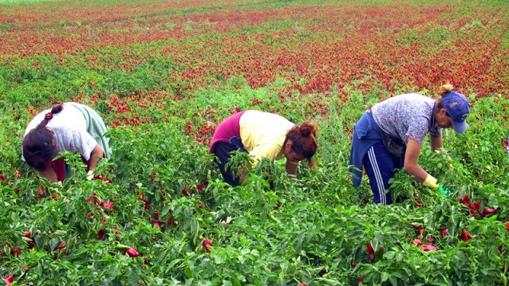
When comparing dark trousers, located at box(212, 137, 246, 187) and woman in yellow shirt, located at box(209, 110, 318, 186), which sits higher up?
woman in yellow shirt, located at box(209, 110, 318, 186)

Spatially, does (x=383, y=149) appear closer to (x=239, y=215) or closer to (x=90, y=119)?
(x=239, y=215)

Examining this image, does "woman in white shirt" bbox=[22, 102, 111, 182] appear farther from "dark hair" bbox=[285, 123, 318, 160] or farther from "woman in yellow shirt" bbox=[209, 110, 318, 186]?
"dark hair" bbox=[285, 123, 318, 160]

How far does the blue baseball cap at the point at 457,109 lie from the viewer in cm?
424

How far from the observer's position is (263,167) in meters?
4.43

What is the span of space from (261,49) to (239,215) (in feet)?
Result: 40.3

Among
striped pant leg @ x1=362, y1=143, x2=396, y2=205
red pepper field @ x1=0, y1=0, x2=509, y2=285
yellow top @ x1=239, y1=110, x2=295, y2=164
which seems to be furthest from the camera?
striped pant leg @ x1=362, y1=143, x2=396, y2=205

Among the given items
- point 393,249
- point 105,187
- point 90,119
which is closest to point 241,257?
point 393,249

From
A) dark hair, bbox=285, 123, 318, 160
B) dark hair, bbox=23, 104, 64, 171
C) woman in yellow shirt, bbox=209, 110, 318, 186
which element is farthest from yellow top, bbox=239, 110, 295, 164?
dark hair, bbox=23, 104, 64, 171

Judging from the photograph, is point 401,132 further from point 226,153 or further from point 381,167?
point 226,153

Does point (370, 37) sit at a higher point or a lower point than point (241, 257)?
lower

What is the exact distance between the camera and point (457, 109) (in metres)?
4.24

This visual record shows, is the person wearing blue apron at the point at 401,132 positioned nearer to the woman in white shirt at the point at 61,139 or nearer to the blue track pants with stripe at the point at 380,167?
the blue track pants with stripe at the point at 380,167

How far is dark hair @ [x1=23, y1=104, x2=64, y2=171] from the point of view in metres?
4.31

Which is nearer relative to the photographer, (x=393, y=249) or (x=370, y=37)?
(x=393, y=249)
